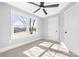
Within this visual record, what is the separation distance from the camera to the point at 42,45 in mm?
2709

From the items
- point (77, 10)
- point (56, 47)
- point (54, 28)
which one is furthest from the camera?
point (56, 47)

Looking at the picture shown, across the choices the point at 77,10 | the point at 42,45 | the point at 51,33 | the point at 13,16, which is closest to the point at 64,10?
the point at 77,10

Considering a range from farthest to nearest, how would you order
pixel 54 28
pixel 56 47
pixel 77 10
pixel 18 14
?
pixel 18 14 < pixel 56 47 < pixel 54 28 < pixel 77 10

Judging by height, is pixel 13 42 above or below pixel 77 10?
below

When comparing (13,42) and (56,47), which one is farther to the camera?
(13,42)

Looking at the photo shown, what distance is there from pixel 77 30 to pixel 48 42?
1.01 m

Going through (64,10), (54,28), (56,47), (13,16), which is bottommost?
(56,47)

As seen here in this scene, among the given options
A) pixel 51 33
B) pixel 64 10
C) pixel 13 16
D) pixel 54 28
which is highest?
A: pixel 64 10

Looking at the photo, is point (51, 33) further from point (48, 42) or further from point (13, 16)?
point (13, 16)

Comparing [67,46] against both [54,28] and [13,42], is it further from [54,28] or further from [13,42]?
[13,42]

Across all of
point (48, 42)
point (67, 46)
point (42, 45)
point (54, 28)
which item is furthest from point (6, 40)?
point (67, 46)

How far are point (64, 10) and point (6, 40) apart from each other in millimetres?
2259

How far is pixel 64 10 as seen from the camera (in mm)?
2521

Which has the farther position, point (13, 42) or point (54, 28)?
point (13, 42)
